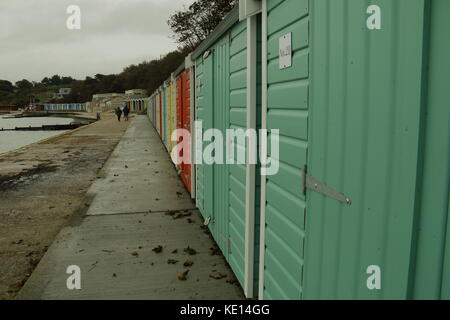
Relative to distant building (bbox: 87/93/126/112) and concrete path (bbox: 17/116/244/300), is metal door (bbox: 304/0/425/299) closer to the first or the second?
concrete path (bbox: 17/116/244/300)

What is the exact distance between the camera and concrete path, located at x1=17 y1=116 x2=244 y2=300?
377cm

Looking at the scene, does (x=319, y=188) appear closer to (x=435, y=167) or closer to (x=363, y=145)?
(x=363, y=145)

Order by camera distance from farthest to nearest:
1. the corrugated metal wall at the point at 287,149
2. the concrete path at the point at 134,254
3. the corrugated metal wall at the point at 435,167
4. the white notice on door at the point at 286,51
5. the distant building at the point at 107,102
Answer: the distant building at the point at 107,102
the concrete path at the point at 134,254
the white notice on door at the point at 286,51
the corrugated metal wall at the point at 287,149
the corrugated metal wall at the point at 435,167

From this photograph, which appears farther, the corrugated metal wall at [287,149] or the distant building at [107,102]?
the distant building at [107,102]

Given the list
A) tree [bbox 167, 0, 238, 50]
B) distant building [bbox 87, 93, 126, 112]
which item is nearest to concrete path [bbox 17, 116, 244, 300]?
tree [bbox 167, 0, 238, 50]

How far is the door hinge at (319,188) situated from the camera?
1950 mm

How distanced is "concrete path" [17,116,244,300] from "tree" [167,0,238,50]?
30776mm

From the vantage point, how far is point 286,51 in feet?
8.47

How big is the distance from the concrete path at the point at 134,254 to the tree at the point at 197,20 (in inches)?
1212

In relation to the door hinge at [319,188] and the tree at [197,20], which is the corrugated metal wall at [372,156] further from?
the tree at [197,20]

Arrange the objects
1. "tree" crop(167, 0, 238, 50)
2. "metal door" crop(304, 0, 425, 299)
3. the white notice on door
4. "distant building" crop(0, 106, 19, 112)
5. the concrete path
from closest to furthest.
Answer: "metal door" crop(304, 0, 425, 299)
the white notice on door
the concrete path
"tree" crop(167, 0, 238, 50)
"distant building" crop(0, 106, 19, 112)

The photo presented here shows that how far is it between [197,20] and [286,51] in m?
36.6

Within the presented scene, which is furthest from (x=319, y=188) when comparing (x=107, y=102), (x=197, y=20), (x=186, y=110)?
(x=107, y=102)

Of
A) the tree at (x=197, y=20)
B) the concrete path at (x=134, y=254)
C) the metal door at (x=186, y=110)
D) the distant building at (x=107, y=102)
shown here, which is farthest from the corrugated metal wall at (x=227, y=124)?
the distant building at (x=107, y=102)
